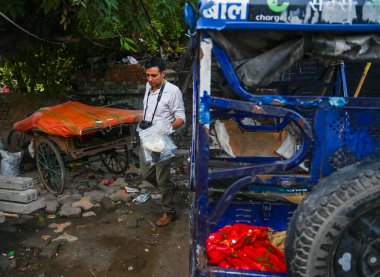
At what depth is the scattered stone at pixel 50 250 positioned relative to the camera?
13.7 feet

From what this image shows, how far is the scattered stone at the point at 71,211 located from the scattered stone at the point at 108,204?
0.36m

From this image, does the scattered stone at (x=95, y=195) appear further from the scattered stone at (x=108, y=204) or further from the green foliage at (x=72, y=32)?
the green foliage at (x=72, y=32)

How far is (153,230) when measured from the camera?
4.78 meters

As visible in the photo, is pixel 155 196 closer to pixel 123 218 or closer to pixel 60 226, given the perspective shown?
pixel 123 218

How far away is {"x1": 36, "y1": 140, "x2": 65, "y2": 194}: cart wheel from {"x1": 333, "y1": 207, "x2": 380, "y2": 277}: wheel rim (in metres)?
4.63

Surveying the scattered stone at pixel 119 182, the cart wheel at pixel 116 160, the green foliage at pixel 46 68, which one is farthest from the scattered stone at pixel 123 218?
the green foliage at pixel 46 68

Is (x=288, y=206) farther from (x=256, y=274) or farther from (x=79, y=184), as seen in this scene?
(x=79, y=184)

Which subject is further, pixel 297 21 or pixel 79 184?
pixel 79 184

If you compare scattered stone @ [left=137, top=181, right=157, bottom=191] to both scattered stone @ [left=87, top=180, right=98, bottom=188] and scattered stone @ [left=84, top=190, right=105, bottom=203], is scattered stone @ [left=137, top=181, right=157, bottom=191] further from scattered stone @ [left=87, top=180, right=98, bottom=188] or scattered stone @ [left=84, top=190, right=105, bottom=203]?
scattered stone @ [left=87, top=180, right=98, bottom=188]

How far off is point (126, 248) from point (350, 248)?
9.93 ft

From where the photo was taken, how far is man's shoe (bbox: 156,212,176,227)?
485 cm

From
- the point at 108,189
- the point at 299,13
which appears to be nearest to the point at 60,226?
the point at 108,189

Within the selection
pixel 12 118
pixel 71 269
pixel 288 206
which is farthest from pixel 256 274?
pixel 12 118

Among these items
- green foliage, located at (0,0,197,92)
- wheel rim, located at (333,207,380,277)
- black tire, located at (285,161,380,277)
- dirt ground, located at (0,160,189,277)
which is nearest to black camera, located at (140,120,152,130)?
green foliage, located at (0,0,197,92)
